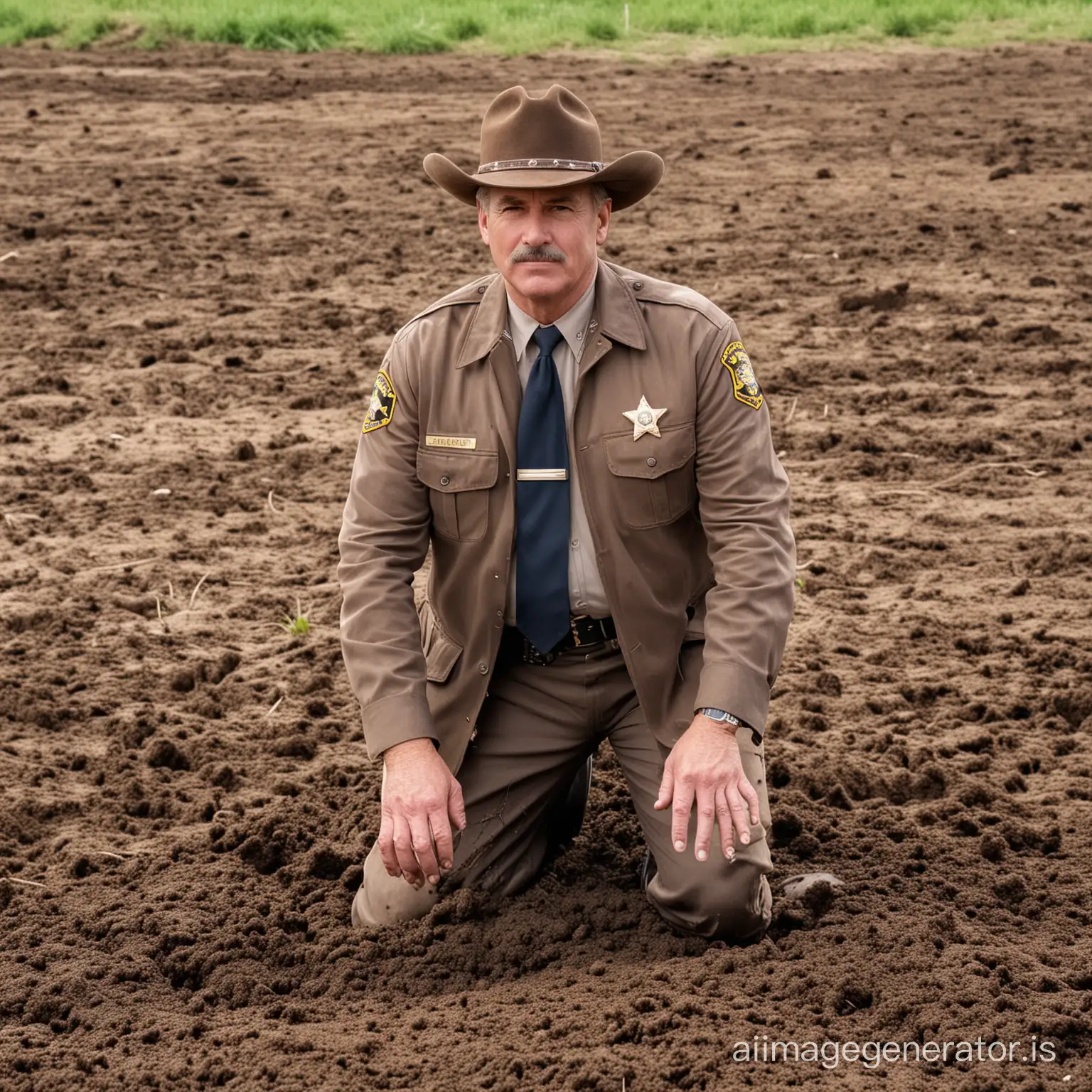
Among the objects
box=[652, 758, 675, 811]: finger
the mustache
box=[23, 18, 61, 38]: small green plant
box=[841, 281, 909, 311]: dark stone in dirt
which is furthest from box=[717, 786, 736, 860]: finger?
box=[23, 18, 61, 38]: small green plant

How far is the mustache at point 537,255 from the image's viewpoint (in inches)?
142

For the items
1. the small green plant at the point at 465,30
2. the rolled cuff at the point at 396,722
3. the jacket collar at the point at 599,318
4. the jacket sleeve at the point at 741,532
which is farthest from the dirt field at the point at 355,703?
the small green plant at the point at 465,30

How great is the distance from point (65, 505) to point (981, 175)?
731cm

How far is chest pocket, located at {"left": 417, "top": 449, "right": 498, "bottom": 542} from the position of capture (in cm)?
368

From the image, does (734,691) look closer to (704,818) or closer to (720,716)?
(720,716)

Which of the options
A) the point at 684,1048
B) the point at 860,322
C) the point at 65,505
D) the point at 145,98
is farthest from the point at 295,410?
the point at 145,98

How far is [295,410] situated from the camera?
7.38 meters

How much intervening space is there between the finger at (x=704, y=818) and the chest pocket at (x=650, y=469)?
66cm

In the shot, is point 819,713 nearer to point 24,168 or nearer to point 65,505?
point 65,505

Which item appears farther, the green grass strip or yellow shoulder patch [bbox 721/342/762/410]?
the green grass strip

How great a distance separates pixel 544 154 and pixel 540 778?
1.53m

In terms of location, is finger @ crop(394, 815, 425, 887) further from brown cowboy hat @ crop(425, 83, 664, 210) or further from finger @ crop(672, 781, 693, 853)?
brown cowboy hat @ crop(425, 83, 664, 210)

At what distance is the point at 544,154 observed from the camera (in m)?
3.59

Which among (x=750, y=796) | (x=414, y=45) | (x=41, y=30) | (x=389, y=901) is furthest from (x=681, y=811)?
(x=41, y=30)
